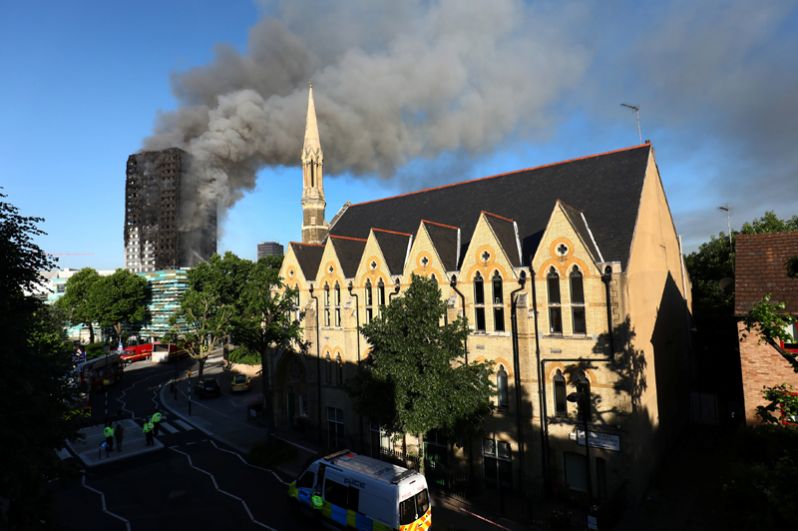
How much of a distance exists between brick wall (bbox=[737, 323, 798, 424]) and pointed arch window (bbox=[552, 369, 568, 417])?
295 inches

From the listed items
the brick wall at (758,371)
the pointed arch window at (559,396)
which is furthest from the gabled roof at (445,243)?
the brick wall at (758,371)

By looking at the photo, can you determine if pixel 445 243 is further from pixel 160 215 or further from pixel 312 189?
pixel 160 215

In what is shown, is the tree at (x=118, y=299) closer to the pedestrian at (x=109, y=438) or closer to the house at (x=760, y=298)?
the pedestrian at (x=109, y=438)

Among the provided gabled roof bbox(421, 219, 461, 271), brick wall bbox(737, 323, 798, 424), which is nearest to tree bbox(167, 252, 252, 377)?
gabled roof bbox(421, 219, 461, 271)

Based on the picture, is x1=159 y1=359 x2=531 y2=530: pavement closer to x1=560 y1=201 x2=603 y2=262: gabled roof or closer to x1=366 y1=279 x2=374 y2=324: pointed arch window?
x1=366 y1=279 x2=374 y2=324: pointed arch window

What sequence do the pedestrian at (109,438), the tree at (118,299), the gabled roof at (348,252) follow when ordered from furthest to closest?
the tree at (118,299)
the gabled roof at (348,252)
the pedestrian at (109,438)

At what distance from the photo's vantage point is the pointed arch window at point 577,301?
770 inches

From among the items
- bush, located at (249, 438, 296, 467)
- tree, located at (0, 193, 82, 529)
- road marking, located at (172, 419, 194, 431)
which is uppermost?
tree, located at (0, 193, 82, 529)

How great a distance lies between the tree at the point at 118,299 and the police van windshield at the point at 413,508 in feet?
244

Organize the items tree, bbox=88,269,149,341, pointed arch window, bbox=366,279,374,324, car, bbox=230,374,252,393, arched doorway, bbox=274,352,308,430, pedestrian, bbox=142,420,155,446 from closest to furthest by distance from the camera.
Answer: pointed arch window, bbox=366,279,374,324 < pedestrian, bbox=142,420,155,446 < arched doorway, bbox=274,352,308,430 < car, bbox=230,374,252,393 < tree, bbox=88,269,149,341

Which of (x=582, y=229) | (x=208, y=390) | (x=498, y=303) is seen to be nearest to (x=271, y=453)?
(x=498, y=303)

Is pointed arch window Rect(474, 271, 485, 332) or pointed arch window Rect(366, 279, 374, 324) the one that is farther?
pointed arch window Rect(366, 279, 374, 324)

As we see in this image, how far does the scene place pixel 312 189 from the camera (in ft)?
129

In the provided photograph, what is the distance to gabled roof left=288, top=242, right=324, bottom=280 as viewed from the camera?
3048cm
